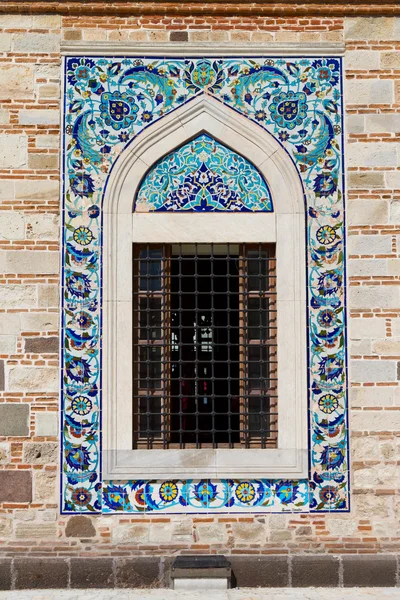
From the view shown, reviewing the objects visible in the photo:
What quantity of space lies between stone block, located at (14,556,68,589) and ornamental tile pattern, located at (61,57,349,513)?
45 cm

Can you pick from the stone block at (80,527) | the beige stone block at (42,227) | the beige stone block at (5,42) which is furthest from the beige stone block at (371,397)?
the beige stone block at (5,42)

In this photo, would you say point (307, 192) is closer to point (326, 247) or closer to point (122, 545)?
point (326, 247)

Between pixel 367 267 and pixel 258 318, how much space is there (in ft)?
3.27

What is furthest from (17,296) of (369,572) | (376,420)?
(369,572)

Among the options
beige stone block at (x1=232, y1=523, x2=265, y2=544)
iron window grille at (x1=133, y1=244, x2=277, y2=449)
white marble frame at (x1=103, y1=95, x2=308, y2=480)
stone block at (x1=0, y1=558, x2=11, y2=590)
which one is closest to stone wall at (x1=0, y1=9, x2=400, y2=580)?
beige stone block at (x1=232, y1=523, x2=265, y2=544)

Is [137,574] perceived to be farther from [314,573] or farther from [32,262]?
[32,262]

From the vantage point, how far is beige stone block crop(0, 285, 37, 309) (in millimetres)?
7164

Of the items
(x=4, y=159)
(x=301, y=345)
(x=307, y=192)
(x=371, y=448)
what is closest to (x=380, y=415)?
(x=371, y=448)

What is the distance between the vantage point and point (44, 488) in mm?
7062

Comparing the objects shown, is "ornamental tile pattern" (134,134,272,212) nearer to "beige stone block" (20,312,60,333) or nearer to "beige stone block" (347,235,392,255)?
"beige stone block" (347,235,392,255)

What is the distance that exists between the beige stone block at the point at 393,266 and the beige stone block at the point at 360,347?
1.99 feet

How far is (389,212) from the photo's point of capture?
7.28 metres

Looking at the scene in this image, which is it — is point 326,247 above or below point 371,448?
above

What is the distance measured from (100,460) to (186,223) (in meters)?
2.06
